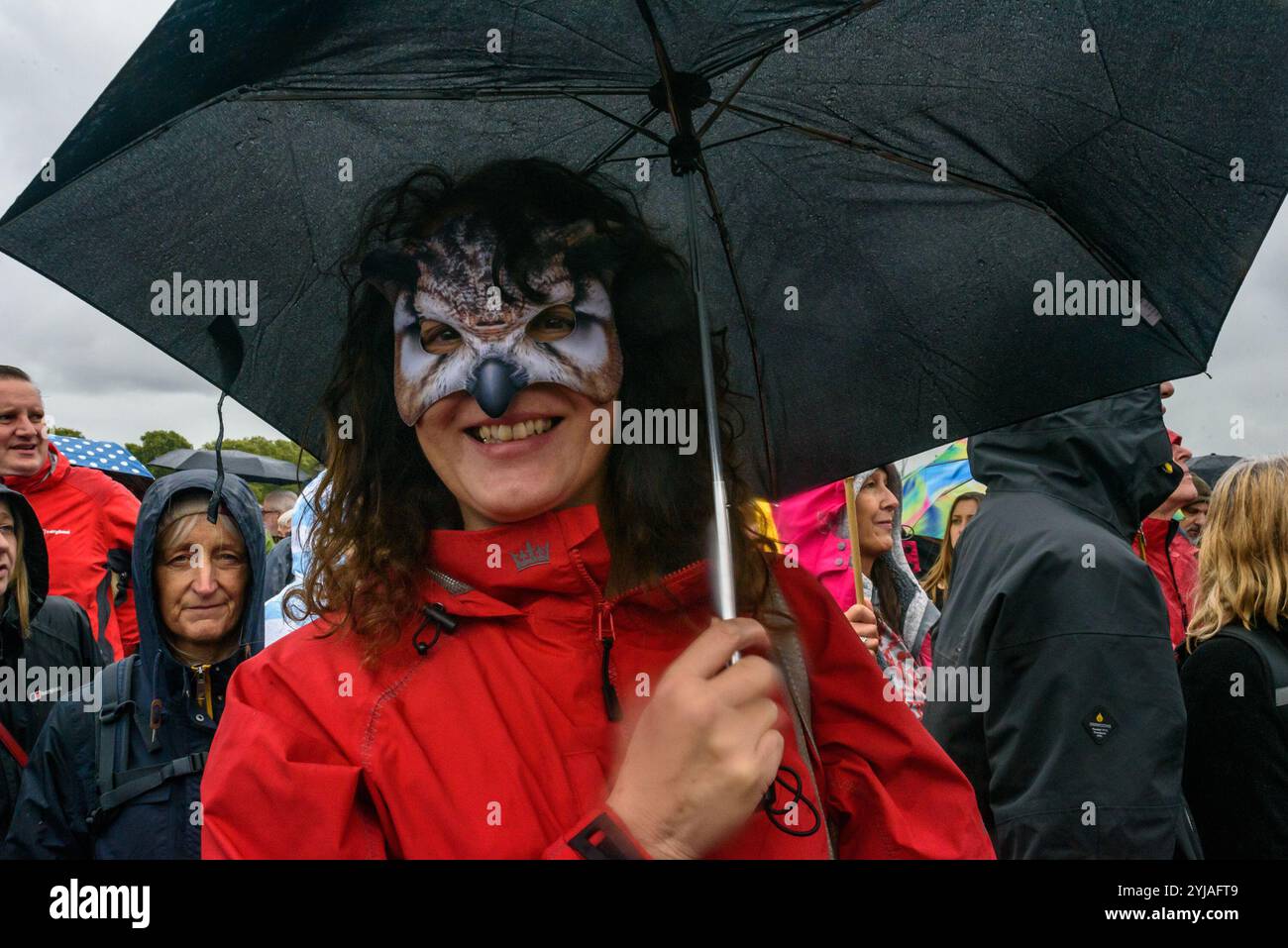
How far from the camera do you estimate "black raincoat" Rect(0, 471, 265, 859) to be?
11.1 feet

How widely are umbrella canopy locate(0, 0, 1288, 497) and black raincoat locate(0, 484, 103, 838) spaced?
2.35m

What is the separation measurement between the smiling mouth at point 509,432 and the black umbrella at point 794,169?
49 centimetres

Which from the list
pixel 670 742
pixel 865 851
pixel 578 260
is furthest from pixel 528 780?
pixel 578 260

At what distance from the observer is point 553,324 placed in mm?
2020

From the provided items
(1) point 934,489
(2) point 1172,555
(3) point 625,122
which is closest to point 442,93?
(3) point 625,122

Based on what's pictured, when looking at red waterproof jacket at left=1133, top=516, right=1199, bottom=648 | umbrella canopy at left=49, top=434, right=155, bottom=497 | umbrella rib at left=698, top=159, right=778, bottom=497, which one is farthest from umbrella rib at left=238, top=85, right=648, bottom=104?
umbrella canopy at left=49, top=434, right=155, bottom=497

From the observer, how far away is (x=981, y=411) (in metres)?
2.54

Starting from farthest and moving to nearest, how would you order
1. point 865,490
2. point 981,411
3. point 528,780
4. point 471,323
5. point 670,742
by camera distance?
1. point 865,490
2. point 981,411
3. point 471,323
4. point 528,780
5. point 670,742

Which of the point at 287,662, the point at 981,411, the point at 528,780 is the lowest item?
the point at 528,780

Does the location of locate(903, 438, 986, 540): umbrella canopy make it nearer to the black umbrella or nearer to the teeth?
the black umbrella

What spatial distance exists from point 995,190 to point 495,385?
112 cm

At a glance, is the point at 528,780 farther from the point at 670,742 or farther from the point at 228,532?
the point at 228,532

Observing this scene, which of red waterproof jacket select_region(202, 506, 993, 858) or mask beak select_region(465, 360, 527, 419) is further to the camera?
mask beak select_region(465, 360, 527, 419)

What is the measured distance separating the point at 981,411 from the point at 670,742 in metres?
1.23
